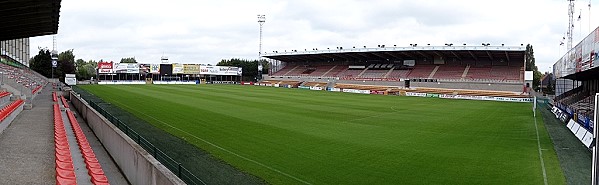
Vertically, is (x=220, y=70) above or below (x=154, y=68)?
below

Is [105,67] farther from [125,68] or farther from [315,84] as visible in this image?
[315,84]

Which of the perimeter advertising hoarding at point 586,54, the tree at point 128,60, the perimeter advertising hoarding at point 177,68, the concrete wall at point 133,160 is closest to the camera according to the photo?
the concrete wall at point 133,160

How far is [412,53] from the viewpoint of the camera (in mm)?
66750

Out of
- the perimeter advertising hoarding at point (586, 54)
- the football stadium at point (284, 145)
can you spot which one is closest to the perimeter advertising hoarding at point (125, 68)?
the football stadium at point (284, 145)

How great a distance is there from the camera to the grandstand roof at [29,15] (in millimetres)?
17873

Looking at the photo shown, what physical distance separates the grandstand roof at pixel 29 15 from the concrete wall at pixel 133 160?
26.9 feet

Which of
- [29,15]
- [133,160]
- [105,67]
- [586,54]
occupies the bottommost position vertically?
[133,160]

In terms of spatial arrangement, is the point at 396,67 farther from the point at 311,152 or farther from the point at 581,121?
the point at 311,152

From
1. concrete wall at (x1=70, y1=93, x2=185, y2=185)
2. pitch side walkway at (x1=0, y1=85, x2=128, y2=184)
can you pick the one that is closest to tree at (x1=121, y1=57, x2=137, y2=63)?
pitch side walkway at (x1=0, y1=85, x2=128, y2=184)

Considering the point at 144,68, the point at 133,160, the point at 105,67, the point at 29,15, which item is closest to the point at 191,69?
the point at 144,68

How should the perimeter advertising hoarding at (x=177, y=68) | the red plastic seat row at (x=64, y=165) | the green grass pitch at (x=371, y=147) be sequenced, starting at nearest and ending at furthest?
the red plastic seat row at (x=64, y=165), the green grass pitch at (x=371, y=147), the perimeter advertising hoarding at (x=177, y=68)

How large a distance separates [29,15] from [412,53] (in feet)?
183

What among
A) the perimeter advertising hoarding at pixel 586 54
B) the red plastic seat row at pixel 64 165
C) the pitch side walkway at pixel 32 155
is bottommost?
the pitch side walkway at pixel 32 155

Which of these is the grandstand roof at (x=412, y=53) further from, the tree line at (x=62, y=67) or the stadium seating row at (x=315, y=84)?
the tree line at (x=62, y=67)
